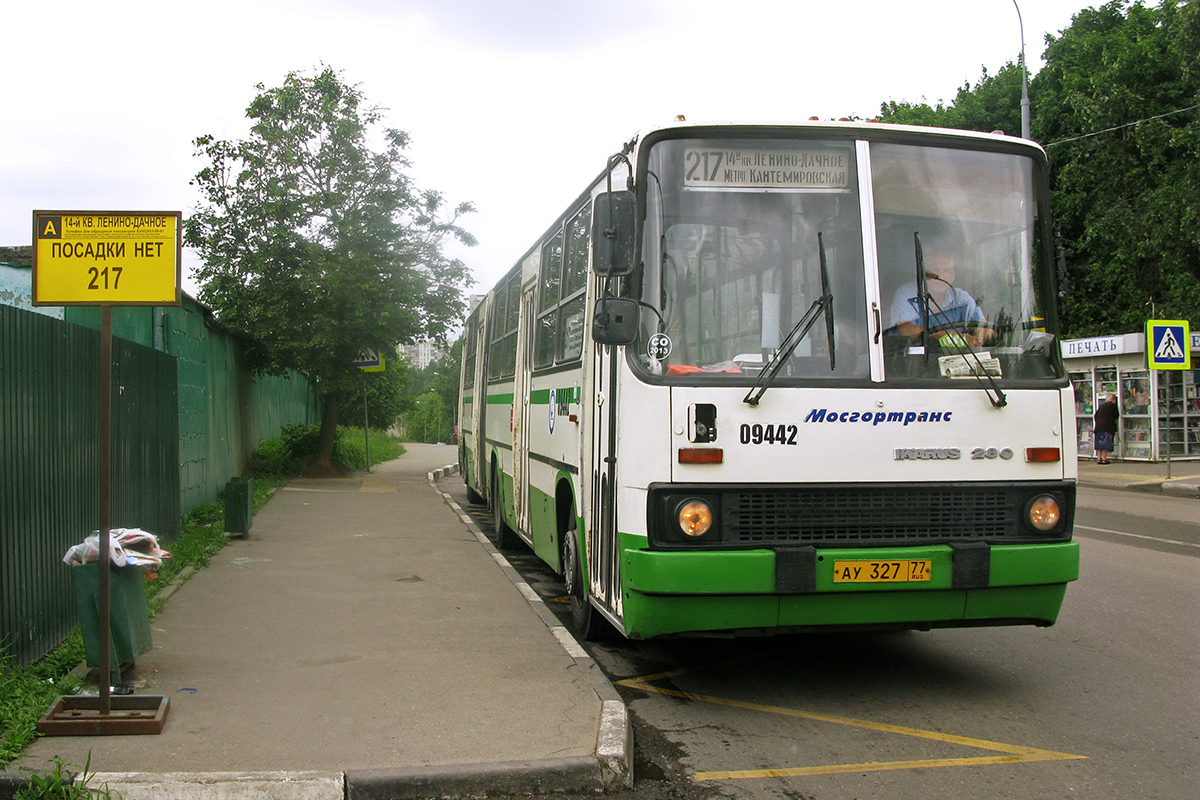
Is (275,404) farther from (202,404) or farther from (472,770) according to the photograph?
(472,770)

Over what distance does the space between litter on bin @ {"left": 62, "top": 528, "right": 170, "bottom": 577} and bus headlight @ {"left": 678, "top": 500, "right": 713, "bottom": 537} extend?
9.59ft

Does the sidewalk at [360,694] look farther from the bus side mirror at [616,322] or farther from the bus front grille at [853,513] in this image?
the bus side mirror at [616,322]

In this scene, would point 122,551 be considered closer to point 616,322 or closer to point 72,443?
point 72,443

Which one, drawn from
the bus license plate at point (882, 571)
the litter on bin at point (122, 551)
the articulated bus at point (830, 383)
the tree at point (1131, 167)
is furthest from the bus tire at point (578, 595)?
the tree at point (1131, 167)

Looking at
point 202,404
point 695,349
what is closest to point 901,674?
point 695,349

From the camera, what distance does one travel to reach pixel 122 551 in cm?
573

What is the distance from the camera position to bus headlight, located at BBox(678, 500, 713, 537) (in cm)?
534

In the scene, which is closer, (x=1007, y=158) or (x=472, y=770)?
(x=472, y=770)

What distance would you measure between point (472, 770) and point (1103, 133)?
30275 millimetres

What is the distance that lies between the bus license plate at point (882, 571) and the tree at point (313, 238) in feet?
49.9

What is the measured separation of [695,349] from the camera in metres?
5.53

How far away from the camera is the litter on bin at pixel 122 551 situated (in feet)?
18.5

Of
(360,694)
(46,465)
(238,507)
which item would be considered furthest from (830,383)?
(238,507)

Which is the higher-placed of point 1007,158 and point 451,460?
point 1007,158
